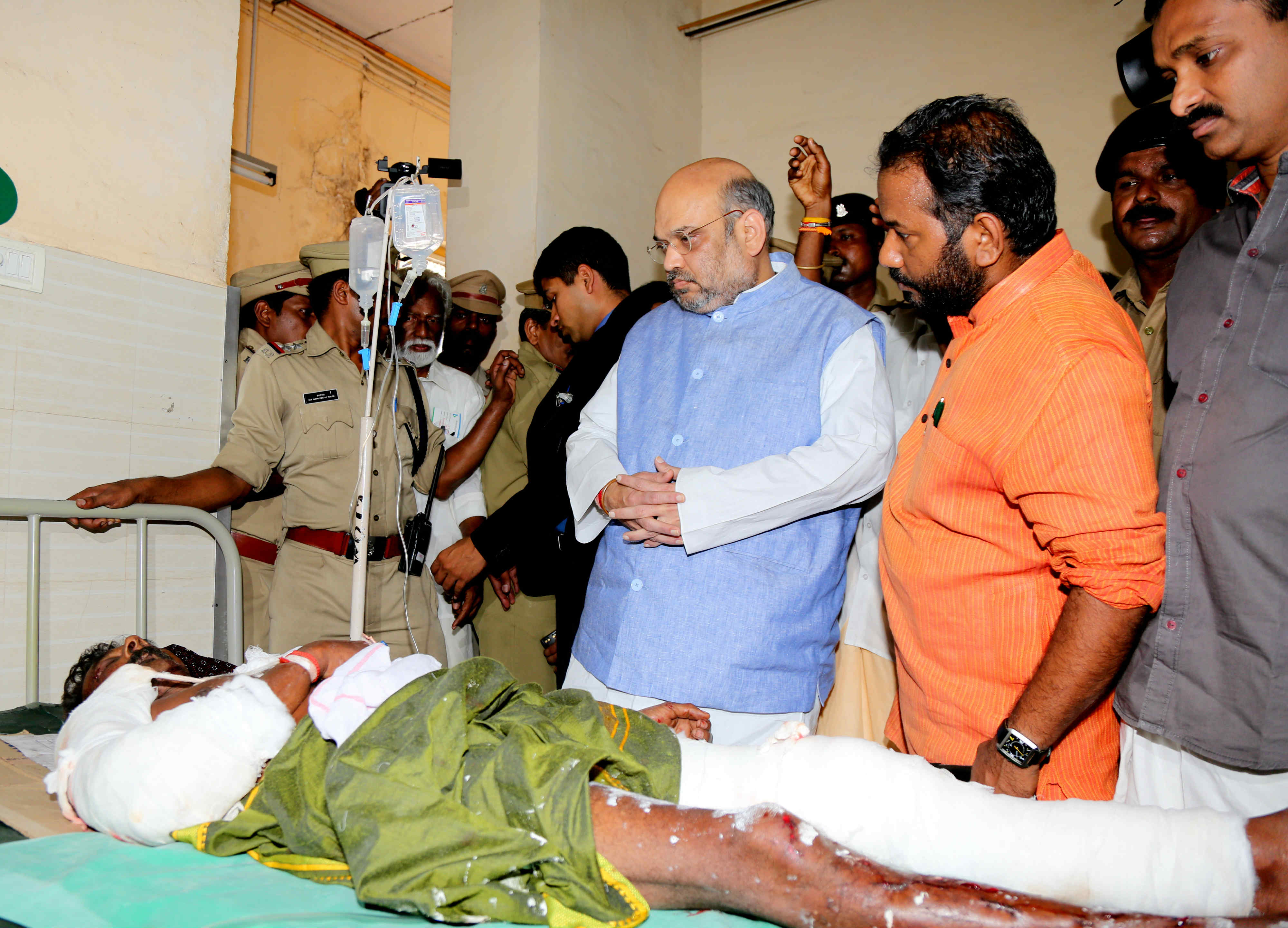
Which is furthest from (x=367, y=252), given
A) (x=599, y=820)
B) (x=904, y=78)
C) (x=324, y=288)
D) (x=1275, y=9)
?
(x=904, y=78)

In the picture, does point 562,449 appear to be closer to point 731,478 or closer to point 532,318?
point 731,478

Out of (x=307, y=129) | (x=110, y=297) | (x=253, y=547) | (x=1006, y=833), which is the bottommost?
(x=1006, y=833)

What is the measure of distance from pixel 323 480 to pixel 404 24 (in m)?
4.95

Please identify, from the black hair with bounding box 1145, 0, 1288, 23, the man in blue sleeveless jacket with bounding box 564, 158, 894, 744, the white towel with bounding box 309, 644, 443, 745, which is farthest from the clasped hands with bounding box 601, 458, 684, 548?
the black hair with bounding box 1145, 0, 1288, 23

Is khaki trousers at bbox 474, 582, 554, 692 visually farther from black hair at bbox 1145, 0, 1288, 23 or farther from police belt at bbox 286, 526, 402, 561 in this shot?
black hair at bbox 1145, 0, 1288, 23

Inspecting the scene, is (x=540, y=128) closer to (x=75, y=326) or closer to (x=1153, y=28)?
(x=75, y=326)

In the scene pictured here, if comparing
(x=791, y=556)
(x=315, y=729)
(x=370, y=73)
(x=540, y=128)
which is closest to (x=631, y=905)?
(x=315, y=729)

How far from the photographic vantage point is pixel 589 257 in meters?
3.13

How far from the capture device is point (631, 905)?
1.35 m

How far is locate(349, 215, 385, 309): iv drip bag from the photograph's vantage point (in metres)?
2.69

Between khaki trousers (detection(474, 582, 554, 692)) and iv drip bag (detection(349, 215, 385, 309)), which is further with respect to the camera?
khaki trousers (detection(474, 582, 554, 692))

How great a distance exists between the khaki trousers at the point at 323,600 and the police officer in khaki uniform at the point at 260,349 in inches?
5.8

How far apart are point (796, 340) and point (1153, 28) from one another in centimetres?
95

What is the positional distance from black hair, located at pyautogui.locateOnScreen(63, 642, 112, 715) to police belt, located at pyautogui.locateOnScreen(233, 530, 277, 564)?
3.38ft
